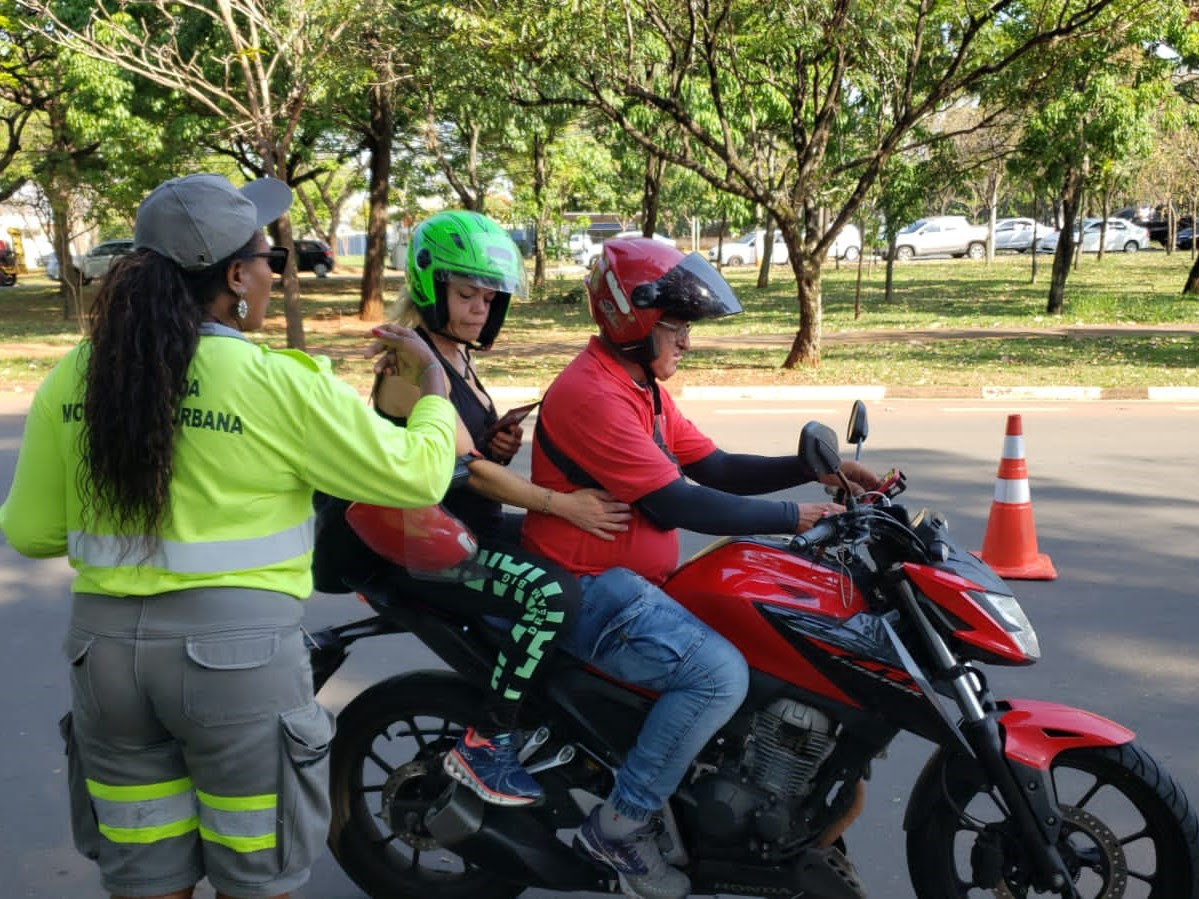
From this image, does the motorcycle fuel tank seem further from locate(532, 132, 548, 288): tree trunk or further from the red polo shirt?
locate(532, 132, 548, 288): tree trunk

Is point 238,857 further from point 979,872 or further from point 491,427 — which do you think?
point 979,872

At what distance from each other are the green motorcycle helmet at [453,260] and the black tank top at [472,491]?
148 millimetres

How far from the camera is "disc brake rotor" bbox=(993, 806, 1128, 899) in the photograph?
9.15ft

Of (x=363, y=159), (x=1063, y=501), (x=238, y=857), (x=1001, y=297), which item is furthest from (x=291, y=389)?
(x=363, y=159)

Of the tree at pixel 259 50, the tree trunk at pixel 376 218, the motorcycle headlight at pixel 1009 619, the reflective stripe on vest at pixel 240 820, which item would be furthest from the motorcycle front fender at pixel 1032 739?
the tree trunk at pixel 376 218

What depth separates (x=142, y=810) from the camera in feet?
7.50

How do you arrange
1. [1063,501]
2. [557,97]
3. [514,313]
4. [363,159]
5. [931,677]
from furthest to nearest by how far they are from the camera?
[363,159] → [514,313] → [557,97] → [1063,501] → [931,677]

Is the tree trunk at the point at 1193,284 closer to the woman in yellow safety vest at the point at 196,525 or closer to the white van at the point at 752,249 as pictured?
the white van at the point at 752,249

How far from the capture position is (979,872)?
2.84 m

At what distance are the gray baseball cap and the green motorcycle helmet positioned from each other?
3.18 feet

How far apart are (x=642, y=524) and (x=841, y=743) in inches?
26.5

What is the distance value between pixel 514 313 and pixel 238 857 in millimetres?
24078

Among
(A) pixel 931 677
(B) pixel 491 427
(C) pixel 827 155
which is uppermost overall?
(C) pixel 827 155

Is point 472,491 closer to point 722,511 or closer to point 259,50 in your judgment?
point 722,511
